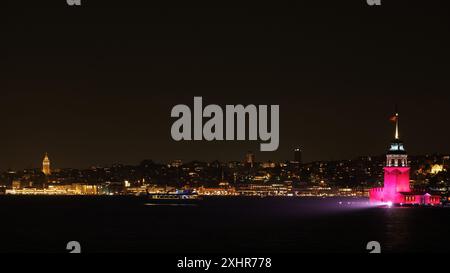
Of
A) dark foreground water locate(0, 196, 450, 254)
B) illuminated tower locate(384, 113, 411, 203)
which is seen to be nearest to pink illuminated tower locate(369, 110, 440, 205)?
illuminated tower locate(384, 113, 411, 203)

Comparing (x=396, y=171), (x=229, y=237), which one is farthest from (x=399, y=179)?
(x=229, y=237)

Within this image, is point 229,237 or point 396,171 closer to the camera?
point 229,237

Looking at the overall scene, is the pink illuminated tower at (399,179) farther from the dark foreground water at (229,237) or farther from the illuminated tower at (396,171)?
the dark foreground water at (229,237)

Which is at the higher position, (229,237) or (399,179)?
(399,179)

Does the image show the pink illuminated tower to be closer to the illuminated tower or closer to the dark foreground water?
the illuminated tower

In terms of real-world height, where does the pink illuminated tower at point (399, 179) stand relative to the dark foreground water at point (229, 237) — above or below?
above

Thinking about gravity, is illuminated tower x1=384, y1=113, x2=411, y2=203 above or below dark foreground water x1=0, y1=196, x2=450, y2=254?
above

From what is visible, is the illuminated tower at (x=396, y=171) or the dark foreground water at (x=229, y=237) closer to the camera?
the dark foreground water at (x=229, y=237)

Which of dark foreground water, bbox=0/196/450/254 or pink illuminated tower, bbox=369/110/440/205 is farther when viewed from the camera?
pink illuminated tower, bbox=369/110/440/205

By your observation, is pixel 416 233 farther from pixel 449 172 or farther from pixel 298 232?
pixel 449 172

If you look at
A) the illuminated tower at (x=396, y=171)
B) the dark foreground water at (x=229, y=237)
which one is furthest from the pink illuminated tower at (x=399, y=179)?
the dark foreground water at (x=229, y=237)

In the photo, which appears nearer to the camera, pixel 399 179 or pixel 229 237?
pixel 229 237

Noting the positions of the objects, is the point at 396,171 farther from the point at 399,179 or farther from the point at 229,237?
the point at 229,237

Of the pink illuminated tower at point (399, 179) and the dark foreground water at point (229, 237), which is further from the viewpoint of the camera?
the pink illuminated tower at point (399, 179)
